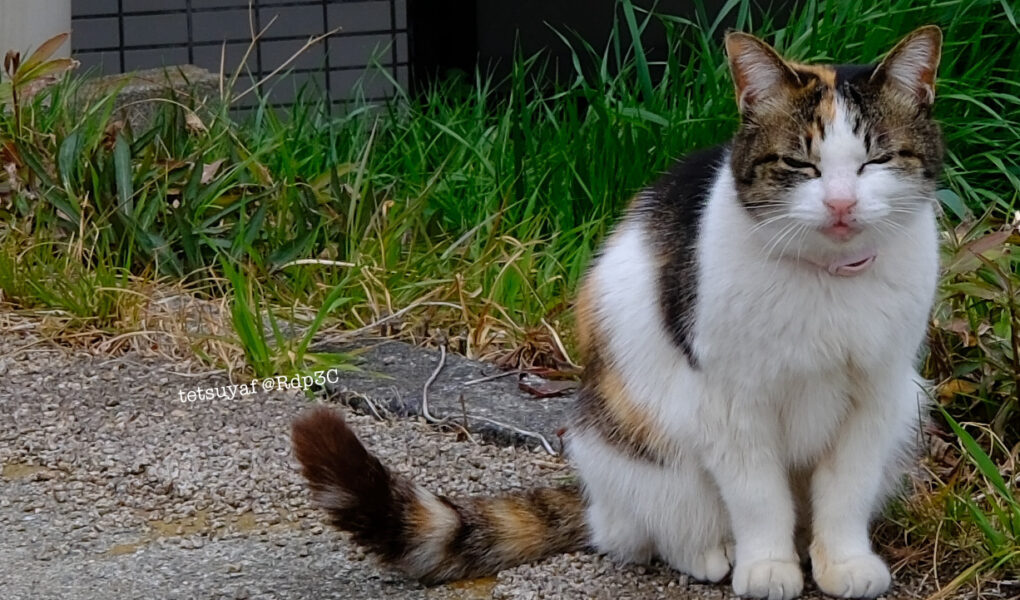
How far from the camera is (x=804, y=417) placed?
206 centimetres

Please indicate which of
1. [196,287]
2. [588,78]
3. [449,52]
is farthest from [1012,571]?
[449,52]

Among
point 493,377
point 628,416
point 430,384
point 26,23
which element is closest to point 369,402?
point 430,384

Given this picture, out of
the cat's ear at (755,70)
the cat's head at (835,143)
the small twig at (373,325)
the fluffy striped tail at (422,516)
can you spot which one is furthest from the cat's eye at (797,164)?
the small twig at (373,325)

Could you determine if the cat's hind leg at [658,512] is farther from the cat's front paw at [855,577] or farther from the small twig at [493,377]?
the small twig at [493,377]

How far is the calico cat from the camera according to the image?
199cm

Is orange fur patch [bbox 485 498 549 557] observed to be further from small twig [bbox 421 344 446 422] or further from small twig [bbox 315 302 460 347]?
small twig [bbox 315 302 460 347]

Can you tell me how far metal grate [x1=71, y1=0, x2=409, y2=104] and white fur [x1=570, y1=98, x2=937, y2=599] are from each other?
350 centimetres

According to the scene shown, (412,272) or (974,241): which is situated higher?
(974,241)

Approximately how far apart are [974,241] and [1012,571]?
2.29ft

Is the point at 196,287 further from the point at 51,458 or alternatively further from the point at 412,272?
the point at 51,458

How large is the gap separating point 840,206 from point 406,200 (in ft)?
6.86

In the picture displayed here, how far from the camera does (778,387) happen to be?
80.0 inches

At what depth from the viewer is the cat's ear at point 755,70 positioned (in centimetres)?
205

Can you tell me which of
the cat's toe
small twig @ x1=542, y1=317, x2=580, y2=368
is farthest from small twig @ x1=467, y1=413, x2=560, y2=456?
the cat's toe
